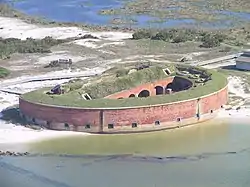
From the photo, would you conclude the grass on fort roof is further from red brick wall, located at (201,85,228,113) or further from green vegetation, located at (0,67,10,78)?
green vegetation, located at (0,67,10,78)

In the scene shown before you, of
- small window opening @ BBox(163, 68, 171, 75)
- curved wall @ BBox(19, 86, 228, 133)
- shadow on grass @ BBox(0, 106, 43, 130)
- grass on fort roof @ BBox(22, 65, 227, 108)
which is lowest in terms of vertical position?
shadow on grass @ BBox(0, 106, 43, 130)

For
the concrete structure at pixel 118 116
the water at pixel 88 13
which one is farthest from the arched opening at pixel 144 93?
the water at pixel 88 13

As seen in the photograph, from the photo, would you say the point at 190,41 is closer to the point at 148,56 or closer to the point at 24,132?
the point at 148,56

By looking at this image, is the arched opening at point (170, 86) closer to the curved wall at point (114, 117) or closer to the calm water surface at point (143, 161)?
the curved wall at point (114, 117)

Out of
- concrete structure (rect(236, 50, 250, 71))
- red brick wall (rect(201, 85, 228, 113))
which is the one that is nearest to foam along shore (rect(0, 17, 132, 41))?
concrete structure (rect(236, 50, 250, 71))

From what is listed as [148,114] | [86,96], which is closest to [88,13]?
[86,96]

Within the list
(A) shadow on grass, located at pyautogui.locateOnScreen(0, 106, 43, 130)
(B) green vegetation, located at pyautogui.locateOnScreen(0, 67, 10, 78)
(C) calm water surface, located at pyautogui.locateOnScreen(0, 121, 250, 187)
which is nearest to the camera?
(C) calm water surface, located at pyautogui.locateOnScreen(0, 121, 250, 187)

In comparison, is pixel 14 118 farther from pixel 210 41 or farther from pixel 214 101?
pixel 210 41
